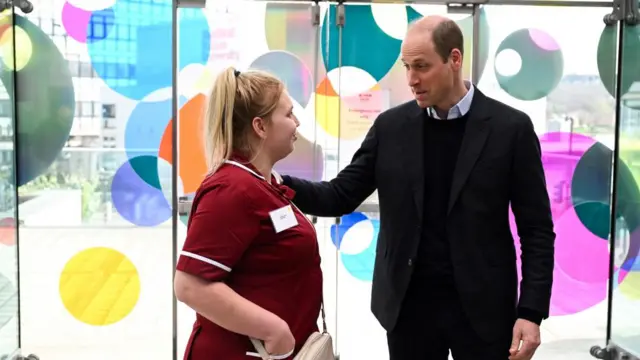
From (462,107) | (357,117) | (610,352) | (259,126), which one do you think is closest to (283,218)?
(259,126)

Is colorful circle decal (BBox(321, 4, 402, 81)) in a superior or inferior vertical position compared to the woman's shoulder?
superior

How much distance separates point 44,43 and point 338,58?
5.27 feet

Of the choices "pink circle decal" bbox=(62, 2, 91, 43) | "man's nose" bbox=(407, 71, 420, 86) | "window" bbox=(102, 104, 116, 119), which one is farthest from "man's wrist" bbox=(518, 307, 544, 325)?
"pink circle decal" bbox=(62, 2, 91, 43)

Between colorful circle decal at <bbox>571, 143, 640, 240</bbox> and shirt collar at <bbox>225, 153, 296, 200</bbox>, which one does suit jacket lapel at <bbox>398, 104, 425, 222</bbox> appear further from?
colorful circle decal at <bbox>571, 143, 640, 240</bbox>

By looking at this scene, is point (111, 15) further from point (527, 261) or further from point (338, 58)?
point (527, 261)

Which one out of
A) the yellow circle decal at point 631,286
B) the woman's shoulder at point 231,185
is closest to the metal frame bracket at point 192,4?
the woman's shoulder at point 231,185

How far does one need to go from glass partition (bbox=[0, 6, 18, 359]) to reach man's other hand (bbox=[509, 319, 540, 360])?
105 inches

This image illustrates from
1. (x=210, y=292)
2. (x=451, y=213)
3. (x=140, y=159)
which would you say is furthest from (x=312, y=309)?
(x=140, y=159)

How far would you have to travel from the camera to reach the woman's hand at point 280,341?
5.15ft

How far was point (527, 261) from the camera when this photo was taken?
2.09 m

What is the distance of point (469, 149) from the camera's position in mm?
2062

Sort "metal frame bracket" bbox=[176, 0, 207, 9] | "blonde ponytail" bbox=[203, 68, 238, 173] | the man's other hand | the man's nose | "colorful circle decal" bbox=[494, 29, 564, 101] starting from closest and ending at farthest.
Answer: "blonde ponytail" bbox=[203, 68, 238, 173]
the man's other hand
the man's nose
"metal frame bracket" bbox=[176, 0, 207, 9]
"colorful circle decal" bbox=[494, 29, 564, 101]

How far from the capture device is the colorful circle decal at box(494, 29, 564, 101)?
3.89 meters

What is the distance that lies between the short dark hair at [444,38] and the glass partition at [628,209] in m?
1.92
